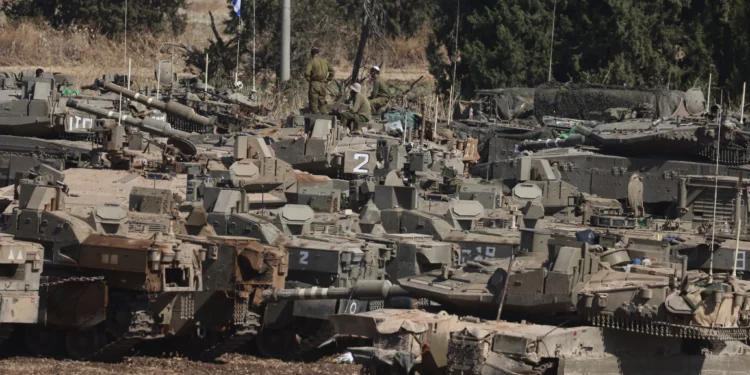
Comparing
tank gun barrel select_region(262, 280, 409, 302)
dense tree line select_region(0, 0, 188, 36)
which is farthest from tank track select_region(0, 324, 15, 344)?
dense tree line select_region(0, 0, 188, 36)

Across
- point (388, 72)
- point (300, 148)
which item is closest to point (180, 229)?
point (300, 148)

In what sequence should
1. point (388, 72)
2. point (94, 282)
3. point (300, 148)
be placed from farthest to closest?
1. point (388, 72)
2. point (300, 148)
3. point (94, 282)

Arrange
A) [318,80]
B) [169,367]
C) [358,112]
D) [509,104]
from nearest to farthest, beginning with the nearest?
[169,367] < [358,112] < [318,80] < [509,104]

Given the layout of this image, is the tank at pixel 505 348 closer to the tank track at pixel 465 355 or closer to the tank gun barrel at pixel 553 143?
the tank track at pixel 465 355

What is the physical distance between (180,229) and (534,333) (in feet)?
25.8

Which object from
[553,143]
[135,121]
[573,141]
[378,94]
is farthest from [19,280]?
[553,143]

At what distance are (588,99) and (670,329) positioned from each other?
96.4 ft

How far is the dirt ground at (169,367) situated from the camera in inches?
1022

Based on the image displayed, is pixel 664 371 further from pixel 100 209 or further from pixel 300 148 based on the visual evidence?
pixel 300 148

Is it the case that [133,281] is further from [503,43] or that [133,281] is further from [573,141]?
[503,43]

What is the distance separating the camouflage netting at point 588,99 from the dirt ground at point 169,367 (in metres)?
23.8

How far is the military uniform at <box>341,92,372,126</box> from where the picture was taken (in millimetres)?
41344

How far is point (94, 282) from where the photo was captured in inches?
1065

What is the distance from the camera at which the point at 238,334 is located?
2734 centimetres
